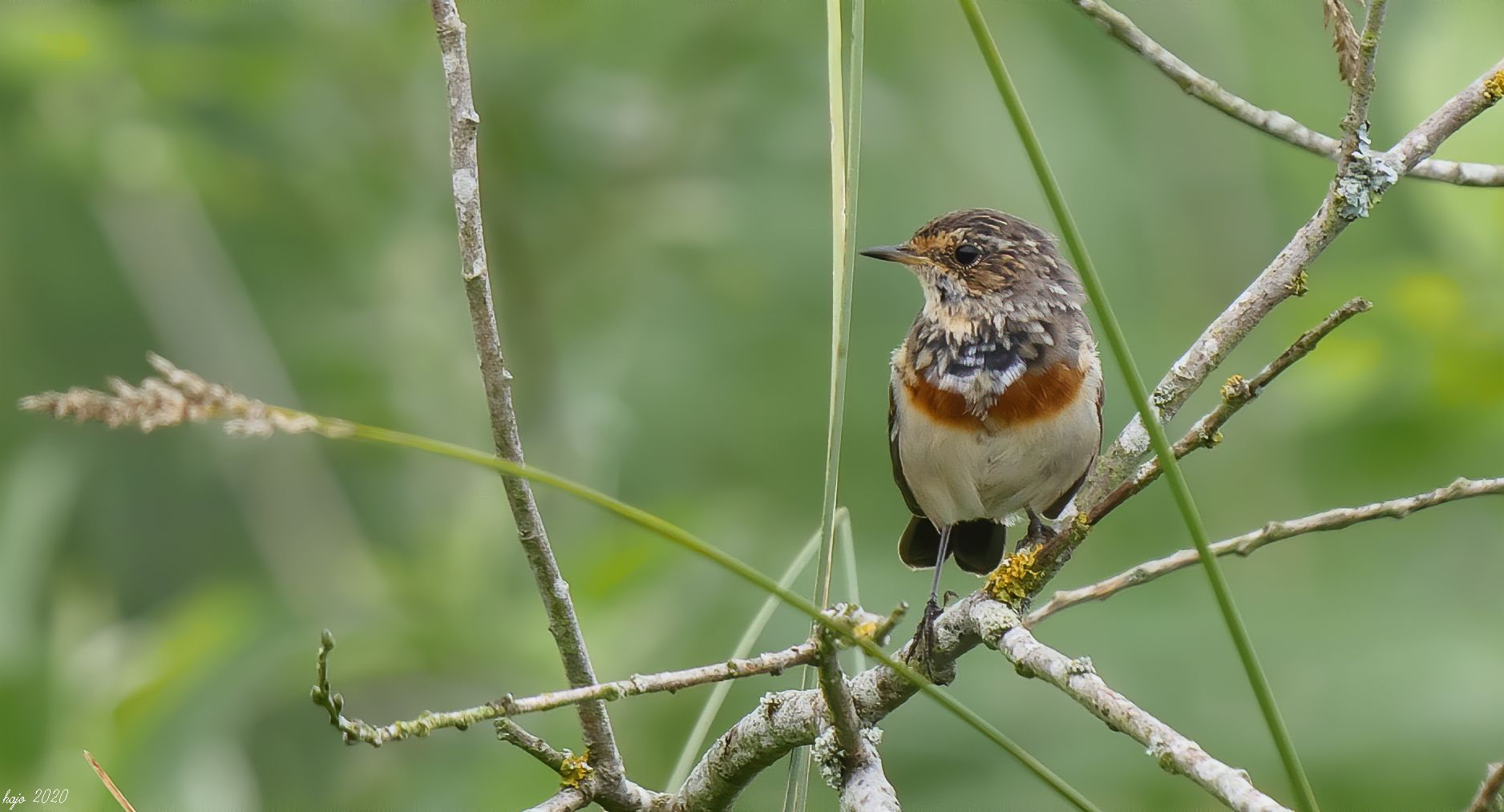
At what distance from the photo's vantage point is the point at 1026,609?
107 inches

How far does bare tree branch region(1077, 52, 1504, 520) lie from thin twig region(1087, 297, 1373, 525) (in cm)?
17

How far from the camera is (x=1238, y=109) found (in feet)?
8.72

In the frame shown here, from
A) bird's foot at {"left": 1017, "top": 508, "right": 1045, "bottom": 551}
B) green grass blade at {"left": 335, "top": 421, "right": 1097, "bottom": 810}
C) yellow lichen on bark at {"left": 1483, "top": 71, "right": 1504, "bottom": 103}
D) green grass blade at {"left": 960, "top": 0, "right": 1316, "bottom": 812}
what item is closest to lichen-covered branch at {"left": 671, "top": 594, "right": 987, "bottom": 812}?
bird's foot at {"left": 1017, "top": 508, "right": 1045, "bottom": 551}

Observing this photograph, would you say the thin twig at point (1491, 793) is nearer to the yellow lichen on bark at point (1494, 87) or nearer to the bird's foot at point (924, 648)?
the bird's foot at point (924, 648)

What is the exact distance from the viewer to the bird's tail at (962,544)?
16.6 ft

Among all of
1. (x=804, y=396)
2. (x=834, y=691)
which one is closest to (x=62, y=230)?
(x=804, y=396)

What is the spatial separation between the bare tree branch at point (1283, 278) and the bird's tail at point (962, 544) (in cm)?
224

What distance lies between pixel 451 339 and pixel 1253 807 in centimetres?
459

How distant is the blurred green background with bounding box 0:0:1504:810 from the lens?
4.91 metres

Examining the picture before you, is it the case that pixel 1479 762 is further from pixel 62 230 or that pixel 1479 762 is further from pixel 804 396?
pixel 62 230

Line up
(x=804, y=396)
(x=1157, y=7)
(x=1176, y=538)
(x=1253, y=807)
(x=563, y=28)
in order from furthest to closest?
1. (x=804, y=396)
2. (x=1157, y=7)
3. (x=1176, y=538)
4. (x=563, y=28)
5. (x=1253, y=807)

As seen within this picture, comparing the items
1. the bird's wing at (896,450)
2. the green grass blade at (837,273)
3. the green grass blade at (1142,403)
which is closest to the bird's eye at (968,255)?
the bird's wing at (896,450)

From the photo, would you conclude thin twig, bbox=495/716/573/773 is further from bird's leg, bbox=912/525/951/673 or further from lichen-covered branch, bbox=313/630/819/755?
bird's leg, bbox=912/525/951/673

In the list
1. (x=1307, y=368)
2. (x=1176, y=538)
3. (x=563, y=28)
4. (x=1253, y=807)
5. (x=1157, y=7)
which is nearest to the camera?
(x=1253, y=807)
